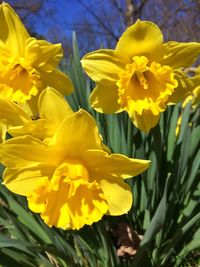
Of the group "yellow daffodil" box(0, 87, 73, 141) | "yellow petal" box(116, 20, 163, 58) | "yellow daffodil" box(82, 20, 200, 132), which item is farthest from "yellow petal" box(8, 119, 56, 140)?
"yellow petal" box(116, 20, 163, 58)

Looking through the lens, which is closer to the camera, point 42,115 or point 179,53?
point 42,115

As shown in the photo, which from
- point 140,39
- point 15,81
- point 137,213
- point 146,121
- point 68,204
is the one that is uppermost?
point 140,39

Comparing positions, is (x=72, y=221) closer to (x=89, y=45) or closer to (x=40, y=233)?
(x=40, y=233)

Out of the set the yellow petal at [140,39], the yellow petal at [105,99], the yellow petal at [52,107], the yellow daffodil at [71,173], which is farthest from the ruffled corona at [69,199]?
the yellow petal at [140,39]

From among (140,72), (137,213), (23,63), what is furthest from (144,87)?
(137,213)

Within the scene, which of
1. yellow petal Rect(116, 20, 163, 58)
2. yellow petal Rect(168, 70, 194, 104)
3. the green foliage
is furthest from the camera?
the green foliage

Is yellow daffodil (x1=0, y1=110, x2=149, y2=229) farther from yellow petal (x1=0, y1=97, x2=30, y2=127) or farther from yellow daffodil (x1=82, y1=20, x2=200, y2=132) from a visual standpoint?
yellow daffodil (x1=82, y1=20, x2=200, y2=132)

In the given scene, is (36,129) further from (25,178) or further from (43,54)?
(43,54)
